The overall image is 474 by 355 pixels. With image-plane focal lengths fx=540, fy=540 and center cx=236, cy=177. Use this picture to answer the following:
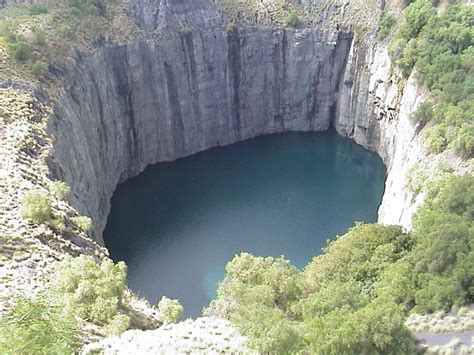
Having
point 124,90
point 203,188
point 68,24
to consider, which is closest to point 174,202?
point 203,188

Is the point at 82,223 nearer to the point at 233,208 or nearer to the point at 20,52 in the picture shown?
the point at 20,52

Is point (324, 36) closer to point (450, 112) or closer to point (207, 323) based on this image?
point (450, 112)

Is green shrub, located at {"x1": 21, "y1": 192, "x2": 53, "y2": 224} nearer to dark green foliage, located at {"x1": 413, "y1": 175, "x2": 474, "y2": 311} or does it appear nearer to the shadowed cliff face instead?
the shadowed cliff face

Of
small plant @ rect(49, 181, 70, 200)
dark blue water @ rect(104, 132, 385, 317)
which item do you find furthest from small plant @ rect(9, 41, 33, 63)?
small plant @ rect(49, 181, 70, 200)

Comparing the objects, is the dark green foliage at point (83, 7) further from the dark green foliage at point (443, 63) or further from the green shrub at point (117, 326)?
the green shrub at point (117, 326)

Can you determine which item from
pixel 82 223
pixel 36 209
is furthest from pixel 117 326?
pixel 82 223

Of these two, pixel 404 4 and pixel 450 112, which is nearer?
pixel 450 112

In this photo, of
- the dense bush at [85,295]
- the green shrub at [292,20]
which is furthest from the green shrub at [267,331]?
the green shrub at [292,20]
